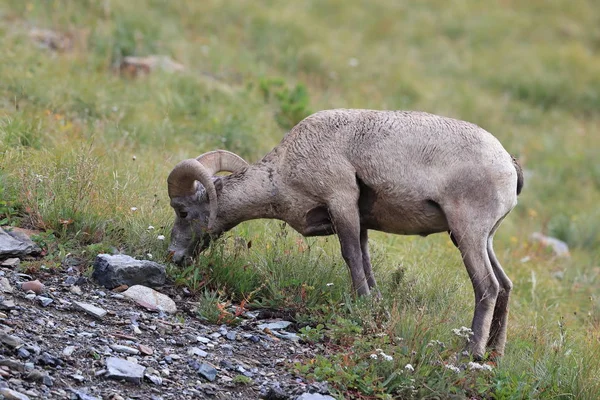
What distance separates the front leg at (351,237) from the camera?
6.62 m

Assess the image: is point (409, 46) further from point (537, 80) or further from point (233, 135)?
point (233, 135)

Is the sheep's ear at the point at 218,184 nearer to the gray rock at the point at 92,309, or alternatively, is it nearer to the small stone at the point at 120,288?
the small stone at the point at 120,288

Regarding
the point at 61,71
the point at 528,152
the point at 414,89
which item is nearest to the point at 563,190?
the point at 528,152

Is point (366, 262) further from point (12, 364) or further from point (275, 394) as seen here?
point (12, 364)

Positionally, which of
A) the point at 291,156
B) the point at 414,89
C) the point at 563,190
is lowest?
the point at 563,190

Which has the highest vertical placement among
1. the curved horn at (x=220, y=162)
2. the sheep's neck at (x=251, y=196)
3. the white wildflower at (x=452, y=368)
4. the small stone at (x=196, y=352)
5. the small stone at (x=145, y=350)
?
the curved horn at (x=220, y=162)

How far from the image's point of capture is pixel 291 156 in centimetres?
690

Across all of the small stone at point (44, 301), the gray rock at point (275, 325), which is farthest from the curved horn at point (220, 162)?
the small stone at point (44, 301)

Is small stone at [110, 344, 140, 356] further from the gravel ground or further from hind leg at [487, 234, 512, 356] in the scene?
hind leg at [487, 234, 512, 356]

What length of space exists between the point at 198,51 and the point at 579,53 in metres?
9.12

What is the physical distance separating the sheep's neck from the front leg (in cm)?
53

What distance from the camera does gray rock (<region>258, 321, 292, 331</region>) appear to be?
643 centimetres

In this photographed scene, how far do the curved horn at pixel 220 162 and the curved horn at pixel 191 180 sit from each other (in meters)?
0.11

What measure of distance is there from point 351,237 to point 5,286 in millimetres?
2496
